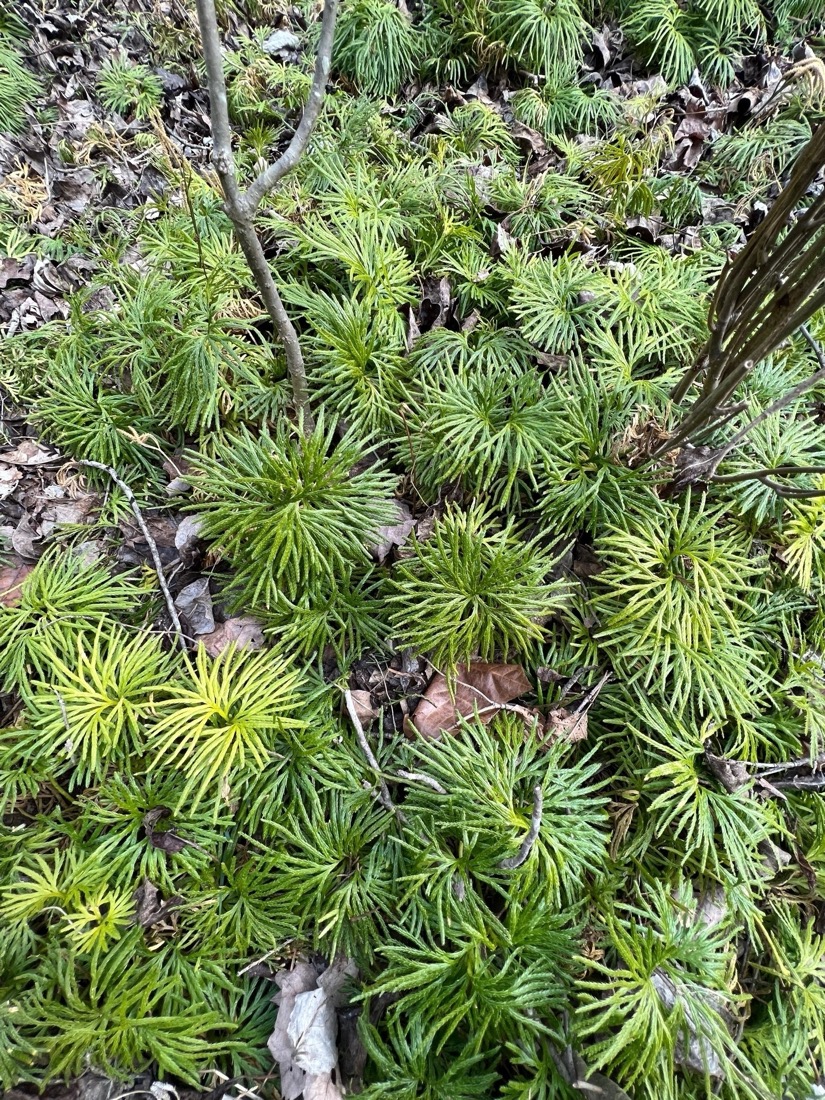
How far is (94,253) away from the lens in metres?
3.27

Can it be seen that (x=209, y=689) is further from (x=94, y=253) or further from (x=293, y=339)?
(x=94, y=253)

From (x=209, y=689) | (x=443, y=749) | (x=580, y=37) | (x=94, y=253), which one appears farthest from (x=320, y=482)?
(x=580, y=37)

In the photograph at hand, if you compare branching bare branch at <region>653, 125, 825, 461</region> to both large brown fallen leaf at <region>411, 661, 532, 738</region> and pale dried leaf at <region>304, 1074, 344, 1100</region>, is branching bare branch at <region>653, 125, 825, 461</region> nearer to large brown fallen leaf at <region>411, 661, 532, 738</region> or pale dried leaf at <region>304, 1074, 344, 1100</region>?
large brown fallen leaf at <region>411, 661, 532, 738</region>

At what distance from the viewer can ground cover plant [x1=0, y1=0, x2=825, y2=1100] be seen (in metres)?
1.50

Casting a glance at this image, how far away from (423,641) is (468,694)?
27cm

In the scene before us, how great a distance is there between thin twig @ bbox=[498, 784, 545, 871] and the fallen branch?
1550mm

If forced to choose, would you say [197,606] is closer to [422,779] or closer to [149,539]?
[149,539]

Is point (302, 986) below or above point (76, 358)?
below

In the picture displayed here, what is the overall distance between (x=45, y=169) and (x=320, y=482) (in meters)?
3.31

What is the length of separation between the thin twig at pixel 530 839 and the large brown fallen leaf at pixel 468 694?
40 cm

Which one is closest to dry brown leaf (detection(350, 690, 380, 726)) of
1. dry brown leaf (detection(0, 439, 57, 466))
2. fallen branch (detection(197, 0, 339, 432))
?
fallen branch (detection(197, 0, 339, 432))

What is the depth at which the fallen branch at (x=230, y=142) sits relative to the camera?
4.19ft

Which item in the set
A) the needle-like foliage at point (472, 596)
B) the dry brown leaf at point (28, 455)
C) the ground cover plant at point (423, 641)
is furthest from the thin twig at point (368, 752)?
the dry brown leaf at point (28, 455)

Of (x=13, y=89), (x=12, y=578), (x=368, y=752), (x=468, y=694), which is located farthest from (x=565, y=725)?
(x=13, y=89)
